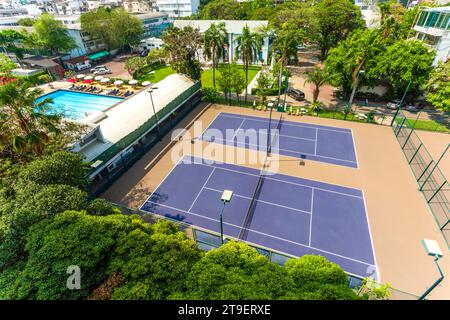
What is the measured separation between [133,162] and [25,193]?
507 inches

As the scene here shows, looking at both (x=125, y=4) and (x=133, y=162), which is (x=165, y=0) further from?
(x=133, y=162)

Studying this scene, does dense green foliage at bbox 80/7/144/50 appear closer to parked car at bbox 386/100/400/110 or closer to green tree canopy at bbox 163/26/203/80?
green tree canopy at bbox 163/26/203/80

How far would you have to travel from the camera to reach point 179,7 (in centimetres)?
10950

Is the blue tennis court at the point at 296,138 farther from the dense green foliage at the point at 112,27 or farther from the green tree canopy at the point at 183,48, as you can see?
the dense green foliage at the point at 112,27

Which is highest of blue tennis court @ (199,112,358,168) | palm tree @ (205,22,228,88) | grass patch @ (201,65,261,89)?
palm tree @ (205,22,228,88)

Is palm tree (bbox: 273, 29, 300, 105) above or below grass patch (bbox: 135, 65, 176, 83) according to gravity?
above

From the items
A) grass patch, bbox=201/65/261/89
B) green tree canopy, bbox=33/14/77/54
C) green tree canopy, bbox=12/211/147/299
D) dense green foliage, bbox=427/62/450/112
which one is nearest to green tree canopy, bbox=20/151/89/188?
green tree canopy, bbox=12/211/147/299

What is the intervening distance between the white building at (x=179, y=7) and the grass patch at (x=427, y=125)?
4328 inches

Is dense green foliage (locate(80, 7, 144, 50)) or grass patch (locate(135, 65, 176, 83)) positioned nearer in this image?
grass patch (locate(135, 65, 176, 83))

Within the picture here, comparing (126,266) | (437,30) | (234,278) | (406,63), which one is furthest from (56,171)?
(437,30)

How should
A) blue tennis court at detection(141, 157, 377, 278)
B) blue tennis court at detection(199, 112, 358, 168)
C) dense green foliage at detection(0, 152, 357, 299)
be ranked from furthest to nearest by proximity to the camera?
blue tennis court at detection(199, 112, 358, 168) < blue tennis court at detection(141, 157, 377, 278) < dense green foliage at detection(0, 152, 357, 299)

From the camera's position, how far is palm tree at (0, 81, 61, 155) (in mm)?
14914

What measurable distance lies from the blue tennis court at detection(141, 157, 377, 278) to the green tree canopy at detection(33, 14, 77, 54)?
2103 inches
